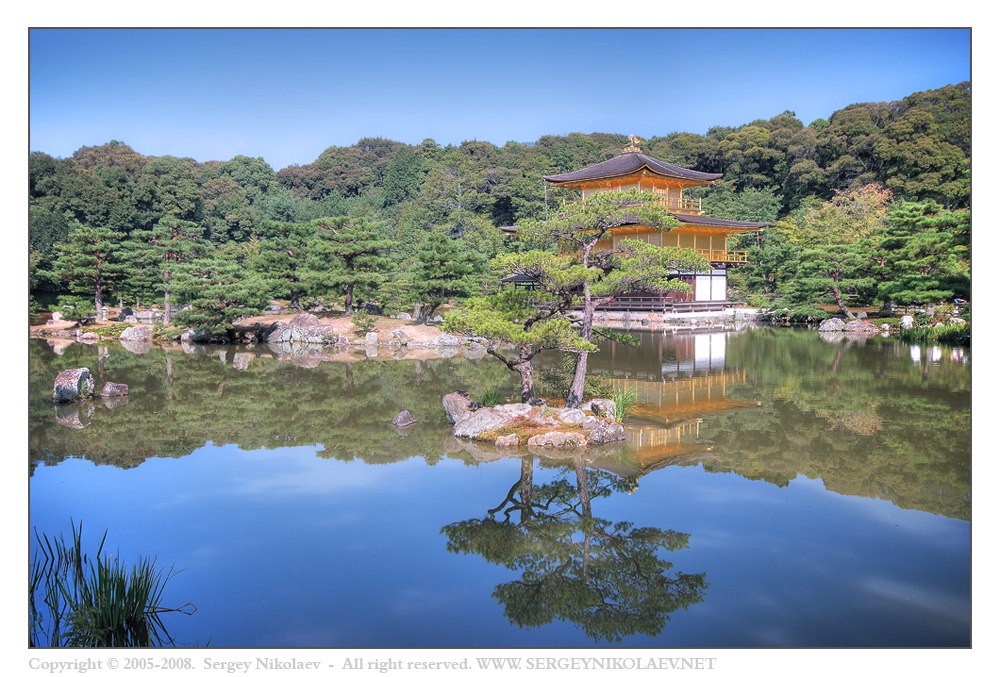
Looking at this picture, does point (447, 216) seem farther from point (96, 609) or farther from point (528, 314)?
point (96, 609)

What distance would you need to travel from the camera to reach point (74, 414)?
31.4ft

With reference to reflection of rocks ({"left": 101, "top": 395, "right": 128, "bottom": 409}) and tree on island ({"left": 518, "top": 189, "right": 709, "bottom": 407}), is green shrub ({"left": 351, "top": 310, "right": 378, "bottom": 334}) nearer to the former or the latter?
reflection of rocks ({"left": 101, "top": 395, "right": 128, "bottom": 409})

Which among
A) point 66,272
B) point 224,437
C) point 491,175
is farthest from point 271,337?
point 491,175

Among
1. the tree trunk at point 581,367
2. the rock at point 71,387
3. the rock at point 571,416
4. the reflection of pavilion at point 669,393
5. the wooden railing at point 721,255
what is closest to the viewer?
the reflection of pavilion at point 669,393

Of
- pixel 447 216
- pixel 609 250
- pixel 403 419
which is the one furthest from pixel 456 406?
pixel 447 216

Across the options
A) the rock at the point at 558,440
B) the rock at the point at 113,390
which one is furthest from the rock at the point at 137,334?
the rock at the point at 558,440

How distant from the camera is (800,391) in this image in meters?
10.7

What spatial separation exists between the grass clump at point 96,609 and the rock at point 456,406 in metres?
4.70

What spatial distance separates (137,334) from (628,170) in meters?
15.5

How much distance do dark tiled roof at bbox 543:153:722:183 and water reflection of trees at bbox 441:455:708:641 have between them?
1796cm

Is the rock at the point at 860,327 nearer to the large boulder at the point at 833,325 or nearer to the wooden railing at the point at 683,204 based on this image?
the large boulder at the point at 833,325

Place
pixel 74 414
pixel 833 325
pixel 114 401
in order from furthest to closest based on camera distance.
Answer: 1. pixel 833 325
2. pixel 114 401
3. pixel 74 414

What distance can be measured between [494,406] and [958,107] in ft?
113

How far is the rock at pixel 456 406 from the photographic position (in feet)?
29.2
